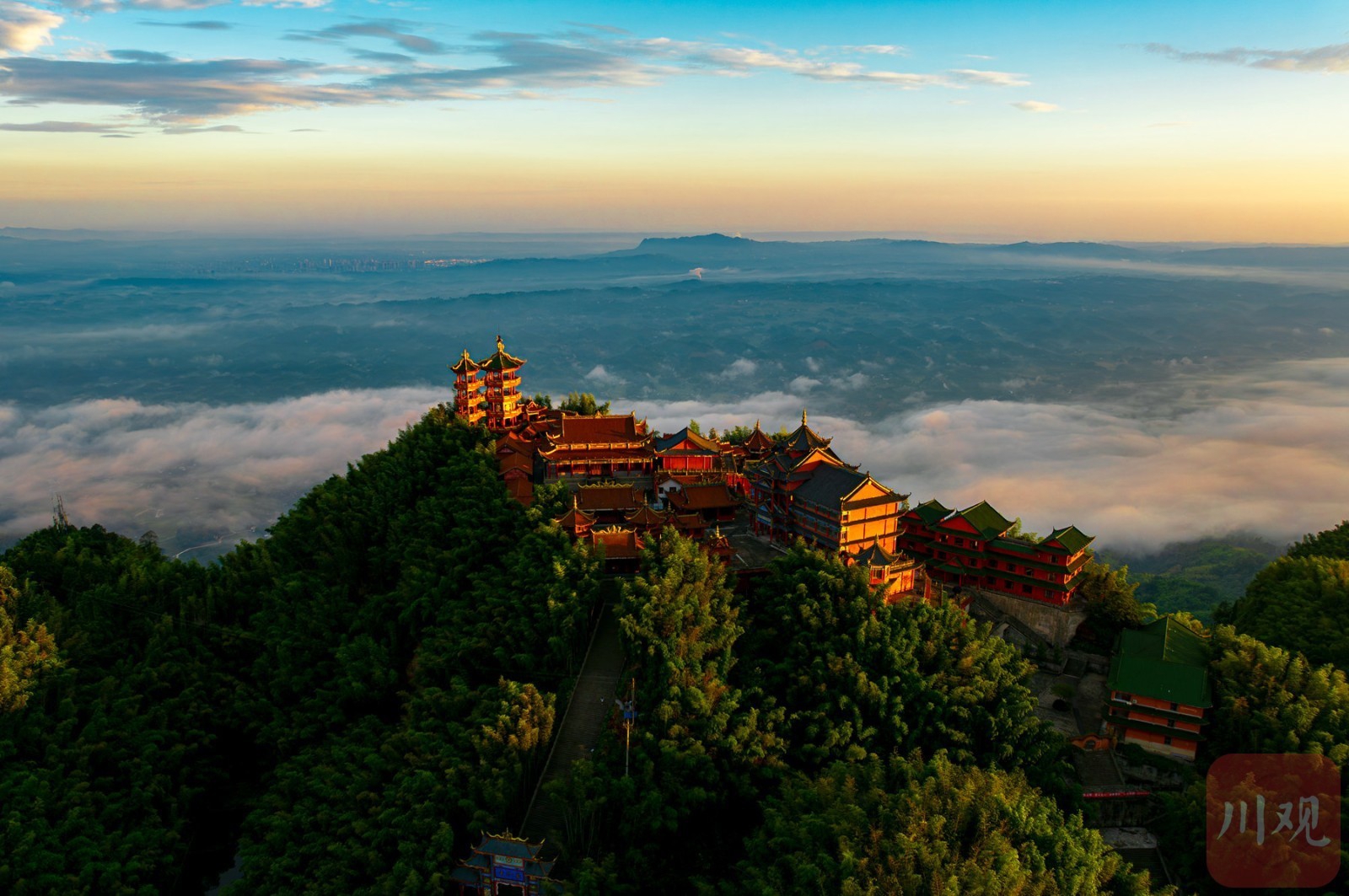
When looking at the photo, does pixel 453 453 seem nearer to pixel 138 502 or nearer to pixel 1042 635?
pixel 1042 635

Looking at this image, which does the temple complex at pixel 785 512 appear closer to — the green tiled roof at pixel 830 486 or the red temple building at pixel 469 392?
the green tiled roof at pixel 830 486

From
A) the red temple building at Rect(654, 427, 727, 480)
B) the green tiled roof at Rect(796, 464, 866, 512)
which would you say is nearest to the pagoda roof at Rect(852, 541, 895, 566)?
the green tiled roof at Rect(796, 464, 866, 512)

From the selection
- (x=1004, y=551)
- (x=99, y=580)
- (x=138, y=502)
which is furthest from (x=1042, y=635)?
(x=138, y=502)

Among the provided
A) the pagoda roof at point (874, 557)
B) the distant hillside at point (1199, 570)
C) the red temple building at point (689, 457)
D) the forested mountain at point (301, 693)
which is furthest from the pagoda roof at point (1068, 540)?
the distant hillside at point (1199, 570)

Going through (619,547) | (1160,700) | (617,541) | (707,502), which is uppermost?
(707,502)

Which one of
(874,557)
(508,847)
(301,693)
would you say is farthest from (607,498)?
(508,847)

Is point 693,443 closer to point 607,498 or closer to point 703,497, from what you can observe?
point 703,497
